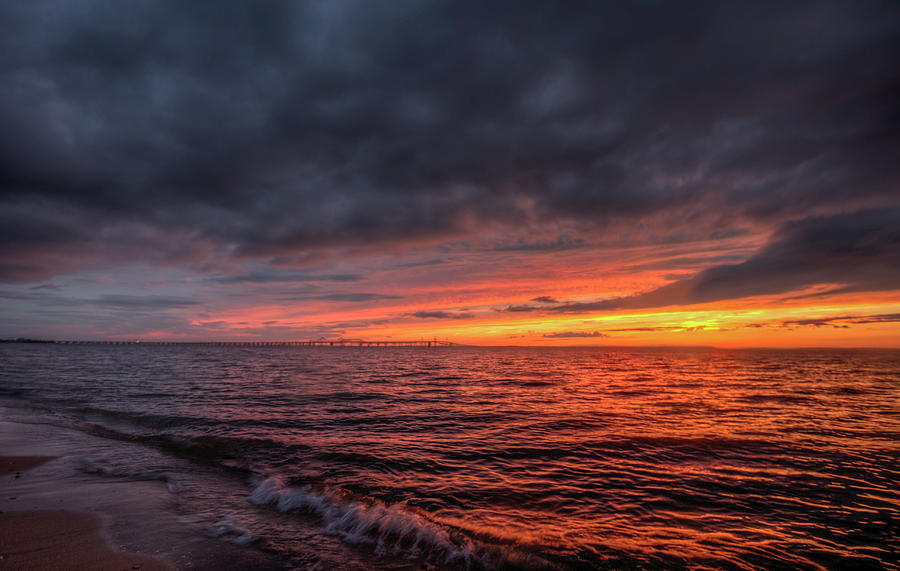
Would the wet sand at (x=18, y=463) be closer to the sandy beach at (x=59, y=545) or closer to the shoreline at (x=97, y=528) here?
the shoreline at (x=97, y=528)

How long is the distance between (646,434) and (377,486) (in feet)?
39.4

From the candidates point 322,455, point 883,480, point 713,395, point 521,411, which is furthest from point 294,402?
point 713,395

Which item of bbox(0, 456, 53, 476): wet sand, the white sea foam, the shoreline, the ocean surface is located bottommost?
the ocean surface

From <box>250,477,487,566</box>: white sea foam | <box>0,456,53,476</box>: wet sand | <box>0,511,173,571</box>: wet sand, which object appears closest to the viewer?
<box>0,511,173,571</box>: wet sand

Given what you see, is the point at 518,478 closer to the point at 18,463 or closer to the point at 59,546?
the point at 59,546

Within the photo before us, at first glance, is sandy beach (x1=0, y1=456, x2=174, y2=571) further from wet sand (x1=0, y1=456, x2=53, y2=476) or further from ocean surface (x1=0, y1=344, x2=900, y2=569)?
wet sand (x1=0, y1=456, x2=53, y2=476)

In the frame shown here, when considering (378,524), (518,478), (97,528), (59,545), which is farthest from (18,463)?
(518,478)

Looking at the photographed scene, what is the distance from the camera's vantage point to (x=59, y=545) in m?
6.22

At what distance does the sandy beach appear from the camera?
5.64 metres

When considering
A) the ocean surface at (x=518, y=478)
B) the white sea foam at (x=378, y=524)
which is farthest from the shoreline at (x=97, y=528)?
the white sea foam at (x=378, y=524)

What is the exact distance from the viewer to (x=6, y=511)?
752cm

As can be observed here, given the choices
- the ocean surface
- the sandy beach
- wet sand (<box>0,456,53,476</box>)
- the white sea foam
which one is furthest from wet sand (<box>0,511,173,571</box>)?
wet sand (<box>0,456,53,476</box>)

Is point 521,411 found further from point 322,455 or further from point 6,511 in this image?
point 6,511

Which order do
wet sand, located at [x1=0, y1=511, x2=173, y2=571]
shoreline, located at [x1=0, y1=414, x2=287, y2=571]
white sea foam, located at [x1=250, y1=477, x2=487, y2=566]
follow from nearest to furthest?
1. wet sand, located at [x1=0, y1=511, x2=173, y2=571]
2. shoreline, located at [x1=0, y1=414, x2=287, y2=571]
3. white sea foam, located at [x1=250, y1=477, x2=487, y2=566]
